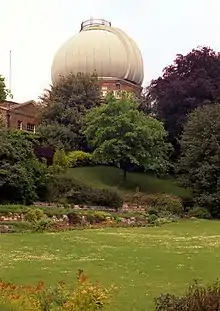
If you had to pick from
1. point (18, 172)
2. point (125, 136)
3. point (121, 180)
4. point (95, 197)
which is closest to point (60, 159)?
point (125, 136)

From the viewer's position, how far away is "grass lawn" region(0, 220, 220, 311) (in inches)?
420

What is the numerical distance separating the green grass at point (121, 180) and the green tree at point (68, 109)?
8.45ft

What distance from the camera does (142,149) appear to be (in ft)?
118

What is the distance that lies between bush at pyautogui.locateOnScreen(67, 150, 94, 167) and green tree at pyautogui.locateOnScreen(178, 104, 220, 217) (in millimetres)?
7572

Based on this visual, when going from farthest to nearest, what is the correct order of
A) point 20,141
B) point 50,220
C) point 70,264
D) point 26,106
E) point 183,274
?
point 26,106 → point 20,141 → point 50,220 → point 70,264 → point 183,274

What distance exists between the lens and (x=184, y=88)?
1630 inches

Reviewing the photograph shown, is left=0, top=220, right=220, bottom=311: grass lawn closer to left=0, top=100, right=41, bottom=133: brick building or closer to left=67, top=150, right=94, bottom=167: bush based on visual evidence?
left=67, top=150, right=94, bottom=167: bush

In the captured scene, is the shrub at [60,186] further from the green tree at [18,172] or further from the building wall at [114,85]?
the building wall at [114,85]

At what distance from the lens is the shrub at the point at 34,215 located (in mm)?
23672

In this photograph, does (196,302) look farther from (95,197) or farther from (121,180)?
(121,180)

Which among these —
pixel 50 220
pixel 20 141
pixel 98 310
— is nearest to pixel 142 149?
pixel 20 141

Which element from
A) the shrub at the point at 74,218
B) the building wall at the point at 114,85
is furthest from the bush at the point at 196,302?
the building wall at the point at 114,85

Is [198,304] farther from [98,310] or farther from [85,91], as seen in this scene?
[85,91]

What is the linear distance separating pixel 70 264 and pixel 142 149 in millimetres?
23206
